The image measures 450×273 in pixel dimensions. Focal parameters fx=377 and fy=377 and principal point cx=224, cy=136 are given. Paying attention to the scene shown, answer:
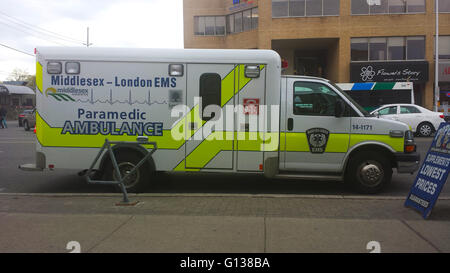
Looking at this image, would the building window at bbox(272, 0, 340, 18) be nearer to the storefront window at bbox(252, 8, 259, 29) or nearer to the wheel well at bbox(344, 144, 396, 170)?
the storefront window at bbox(252, 8, 259, 29)

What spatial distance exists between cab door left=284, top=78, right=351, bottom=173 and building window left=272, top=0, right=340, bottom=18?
26.8 metres

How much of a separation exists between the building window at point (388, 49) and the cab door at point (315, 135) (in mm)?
26258

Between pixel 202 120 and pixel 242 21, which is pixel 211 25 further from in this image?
pixel 202 120

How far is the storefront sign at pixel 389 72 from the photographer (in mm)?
29453

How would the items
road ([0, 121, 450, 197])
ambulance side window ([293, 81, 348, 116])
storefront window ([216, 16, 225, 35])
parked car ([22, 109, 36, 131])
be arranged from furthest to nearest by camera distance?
storefront window ([216, 16, 225, 35]), parked car ([22, 109, 36, 131]), road ([0, 121, 450, 197]), ambulance side window ([293, 81, 348, 116])

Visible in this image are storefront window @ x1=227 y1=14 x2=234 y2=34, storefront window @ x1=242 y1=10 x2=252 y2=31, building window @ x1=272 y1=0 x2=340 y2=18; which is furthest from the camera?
storefront window @ x1=227 y1=14 x2=234 y2=34

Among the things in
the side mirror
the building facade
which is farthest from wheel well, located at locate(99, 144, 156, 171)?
the building facade

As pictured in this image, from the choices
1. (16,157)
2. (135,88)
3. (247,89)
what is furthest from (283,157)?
(16,157)

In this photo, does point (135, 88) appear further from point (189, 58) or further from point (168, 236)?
point (168, 236)

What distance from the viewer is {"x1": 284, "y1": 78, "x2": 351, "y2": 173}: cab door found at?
6.98 m

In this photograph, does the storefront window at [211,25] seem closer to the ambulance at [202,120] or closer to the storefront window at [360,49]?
the storefront window at [360,49]

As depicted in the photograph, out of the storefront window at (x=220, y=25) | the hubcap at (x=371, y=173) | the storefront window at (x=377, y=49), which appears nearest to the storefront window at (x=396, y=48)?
the storefront window at (x=377, y=49)

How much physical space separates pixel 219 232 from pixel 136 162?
9.40ft

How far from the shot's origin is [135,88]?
6.93m
